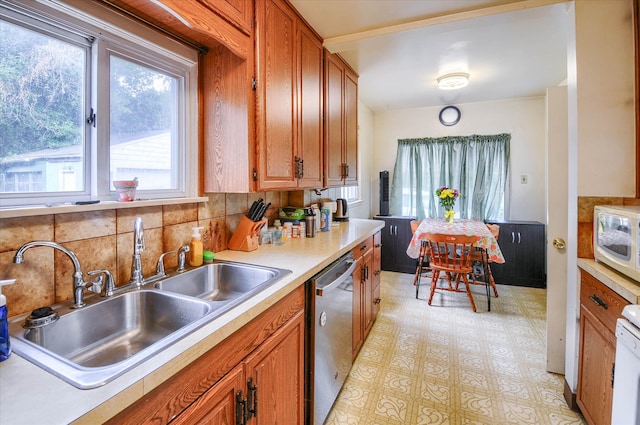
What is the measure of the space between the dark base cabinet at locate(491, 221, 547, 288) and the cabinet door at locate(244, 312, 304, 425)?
3.53 m

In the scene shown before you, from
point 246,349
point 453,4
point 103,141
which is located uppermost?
point 453,4

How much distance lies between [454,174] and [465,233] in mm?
1598

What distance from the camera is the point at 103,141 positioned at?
1.25m

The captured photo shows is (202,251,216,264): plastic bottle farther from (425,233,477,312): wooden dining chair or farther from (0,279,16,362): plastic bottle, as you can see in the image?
(425,233,477,312): wooden dining chair

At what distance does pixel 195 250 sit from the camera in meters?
1.52

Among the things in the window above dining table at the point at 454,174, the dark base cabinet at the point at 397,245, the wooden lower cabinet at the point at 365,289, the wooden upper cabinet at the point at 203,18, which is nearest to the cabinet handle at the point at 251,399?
the wooden lower cabinet at the point at 365,289

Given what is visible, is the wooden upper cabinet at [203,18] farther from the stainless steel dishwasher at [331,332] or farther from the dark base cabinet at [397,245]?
the dark base cabinet at [397,245]

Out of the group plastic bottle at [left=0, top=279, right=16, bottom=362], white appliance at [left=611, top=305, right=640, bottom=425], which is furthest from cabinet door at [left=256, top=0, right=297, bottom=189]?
white appliance at [left=611, top=305, right=640, bottom=425]

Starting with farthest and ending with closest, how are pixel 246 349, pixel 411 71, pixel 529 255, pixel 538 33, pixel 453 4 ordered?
pixel 529 255, pixel 411 71, pixel 538 33, pixel 453 4, pixel 246 349

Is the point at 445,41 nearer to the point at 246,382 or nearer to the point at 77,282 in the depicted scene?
the point at 246,382

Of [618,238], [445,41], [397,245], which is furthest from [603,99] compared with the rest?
[397,245]

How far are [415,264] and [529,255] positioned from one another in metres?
1.39

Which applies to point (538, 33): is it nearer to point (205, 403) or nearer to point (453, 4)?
point (453, 4)

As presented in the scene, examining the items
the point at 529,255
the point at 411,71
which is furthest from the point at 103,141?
the point at 529,255
